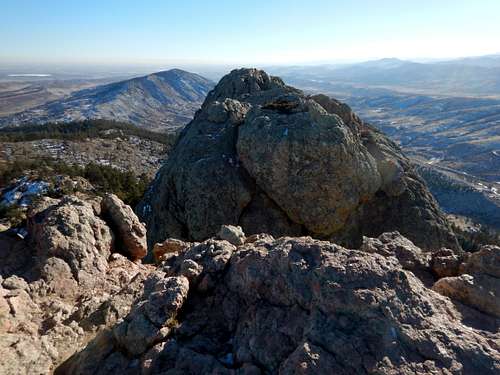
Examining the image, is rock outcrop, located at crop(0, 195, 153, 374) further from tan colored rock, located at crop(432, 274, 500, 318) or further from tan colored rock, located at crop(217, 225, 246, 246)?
→ tan colored rock, located at crop(432, 274, 500, 318)

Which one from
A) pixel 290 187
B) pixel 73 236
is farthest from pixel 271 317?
pixel 290 187

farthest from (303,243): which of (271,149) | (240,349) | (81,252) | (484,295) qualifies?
(271,149)

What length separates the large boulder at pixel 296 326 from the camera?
7.48 m

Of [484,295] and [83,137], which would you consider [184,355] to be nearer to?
[484,295]

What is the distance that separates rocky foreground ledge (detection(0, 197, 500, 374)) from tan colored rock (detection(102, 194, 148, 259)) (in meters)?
4.90

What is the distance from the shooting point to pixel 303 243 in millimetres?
10539

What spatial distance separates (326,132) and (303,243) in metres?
17.8

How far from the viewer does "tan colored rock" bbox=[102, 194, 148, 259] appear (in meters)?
18.5

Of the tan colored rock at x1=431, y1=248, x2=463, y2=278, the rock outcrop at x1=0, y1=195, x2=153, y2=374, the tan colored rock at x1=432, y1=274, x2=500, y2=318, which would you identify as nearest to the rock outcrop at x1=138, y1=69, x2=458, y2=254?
the rock outcrop at x1=0, y1=195, x2=153, y2=374

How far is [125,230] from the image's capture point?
1850cm

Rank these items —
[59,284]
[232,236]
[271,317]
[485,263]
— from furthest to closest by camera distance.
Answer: [232,236]
[59,284]
[485,263]
[271,317]

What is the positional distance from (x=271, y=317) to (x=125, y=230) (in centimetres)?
1200

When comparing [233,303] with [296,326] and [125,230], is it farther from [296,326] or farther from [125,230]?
[125,230]

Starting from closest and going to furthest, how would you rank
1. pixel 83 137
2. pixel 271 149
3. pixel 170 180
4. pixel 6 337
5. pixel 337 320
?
pixel 337 320 < pixel 6 337 < pixel 271 149 < pixel 170 180 < pixel 83 137
